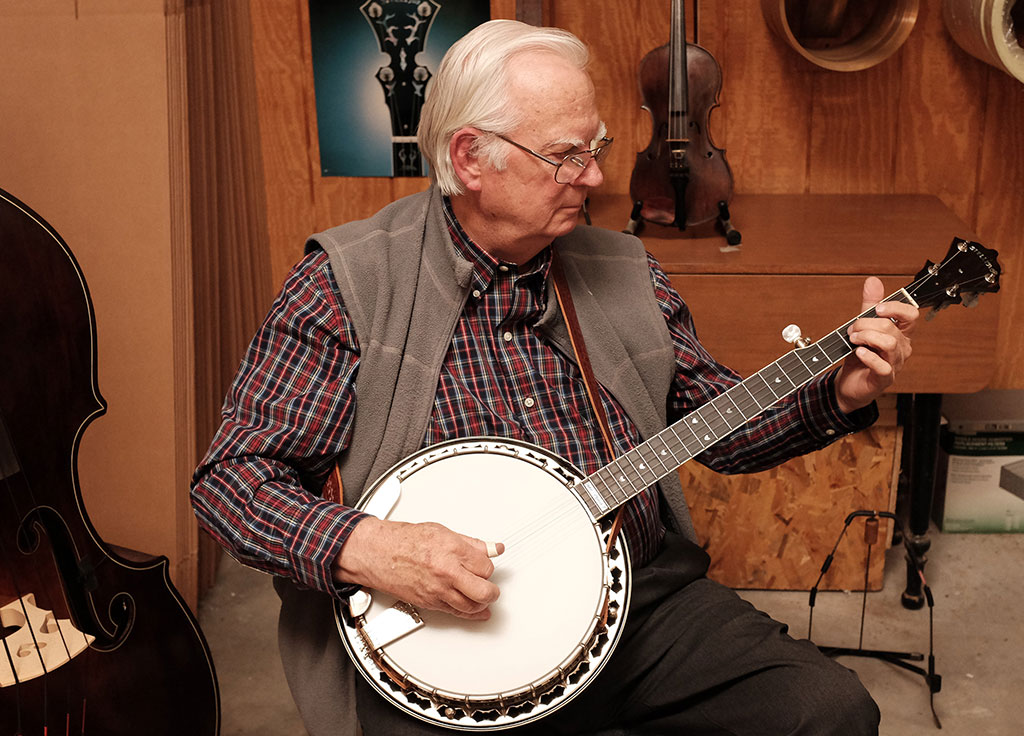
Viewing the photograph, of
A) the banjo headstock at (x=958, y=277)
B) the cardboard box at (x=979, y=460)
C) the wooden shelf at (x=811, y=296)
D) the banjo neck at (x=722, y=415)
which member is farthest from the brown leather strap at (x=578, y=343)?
the cardboard box at (x=979, y=460)

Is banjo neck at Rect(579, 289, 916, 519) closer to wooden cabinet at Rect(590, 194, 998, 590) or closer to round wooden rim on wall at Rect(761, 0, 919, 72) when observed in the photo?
wooden cabinet at Rect(590, 194, 998, 590)

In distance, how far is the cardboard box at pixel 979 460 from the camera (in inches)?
113

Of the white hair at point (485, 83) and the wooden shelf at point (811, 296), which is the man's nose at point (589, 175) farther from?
the wooden shelf at point (811, 296)

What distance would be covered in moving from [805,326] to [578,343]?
853 mm

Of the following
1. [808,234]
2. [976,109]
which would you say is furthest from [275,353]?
[976,109]

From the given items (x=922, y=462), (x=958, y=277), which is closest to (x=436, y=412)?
(x=958, y=277)

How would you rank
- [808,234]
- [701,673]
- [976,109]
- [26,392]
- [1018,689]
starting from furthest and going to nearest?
[976,109] → [808,234] → [1018,689] → [26,392] → [701,673]

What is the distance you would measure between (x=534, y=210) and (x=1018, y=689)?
165 centimetres

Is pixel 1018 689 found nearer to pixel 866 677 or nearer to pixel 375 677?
pixel 866 677

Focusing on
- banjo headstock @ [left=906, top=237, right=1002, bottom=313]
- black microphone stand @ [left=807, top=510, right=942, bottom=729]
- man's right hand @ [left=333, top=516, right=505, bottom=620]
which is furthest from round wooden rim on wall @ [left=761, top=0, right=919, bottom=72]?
man's right hand @ [left=333, top=516, right=505, bottom=620]

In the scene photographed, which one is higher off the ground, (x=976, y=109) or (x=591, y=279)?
(x=976, y=109)

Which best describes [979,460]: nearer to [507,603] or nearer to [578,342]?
[578,342]

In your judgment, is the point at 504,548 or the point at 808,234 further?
the point at 808,234

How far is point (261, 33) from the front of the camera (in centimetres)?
288
